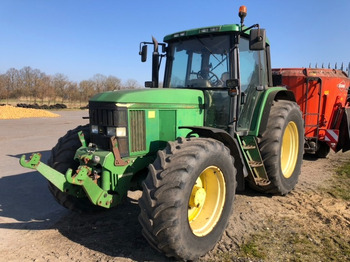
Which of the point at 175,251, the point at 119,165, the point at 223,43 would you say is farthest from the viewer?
the point at 223,43

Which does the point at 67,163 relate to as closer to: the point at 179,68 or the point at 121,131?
the point at 121,131

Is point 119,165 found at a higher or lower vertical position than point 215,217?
higher

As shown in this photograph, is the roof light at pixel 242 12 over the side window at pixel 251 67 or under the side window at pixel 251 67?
over

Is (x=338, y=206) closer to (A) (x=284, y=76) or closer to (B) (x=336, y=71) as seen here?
(A) (x=284, y=76)

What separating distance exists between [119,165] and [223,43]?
7.04 feet

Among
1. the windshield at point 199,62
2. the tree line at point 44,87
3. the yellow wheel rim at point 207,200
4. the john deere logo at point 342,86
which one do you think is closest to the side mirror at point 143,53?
the windshield at point 199,62

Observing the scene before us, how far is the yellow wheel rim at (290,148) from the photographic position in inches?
207

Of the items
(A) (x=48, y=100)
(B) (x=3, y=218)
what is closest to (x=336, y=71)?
(B) (x=3, y=218)

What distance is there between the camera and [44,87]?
45188 mm

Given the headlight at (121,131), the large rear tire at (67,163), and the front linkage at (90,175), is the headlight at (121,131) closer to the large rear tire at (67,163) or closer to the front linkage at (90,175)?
the front linkage at (90,175)

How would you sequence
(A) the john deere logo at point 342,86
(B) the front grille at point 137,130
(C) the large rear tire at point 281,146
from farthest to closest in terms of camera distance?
(A) the john deere logo at point 342,86 < (C) the large rear tire at point 281,146 < (B) the front grille at point 137,130

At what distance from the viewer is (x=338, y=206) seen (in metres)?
4.42

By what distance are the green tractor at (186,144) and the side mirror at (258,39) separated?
0.5 inches

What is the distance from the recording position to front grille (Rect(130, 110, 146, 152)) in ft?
11.1
